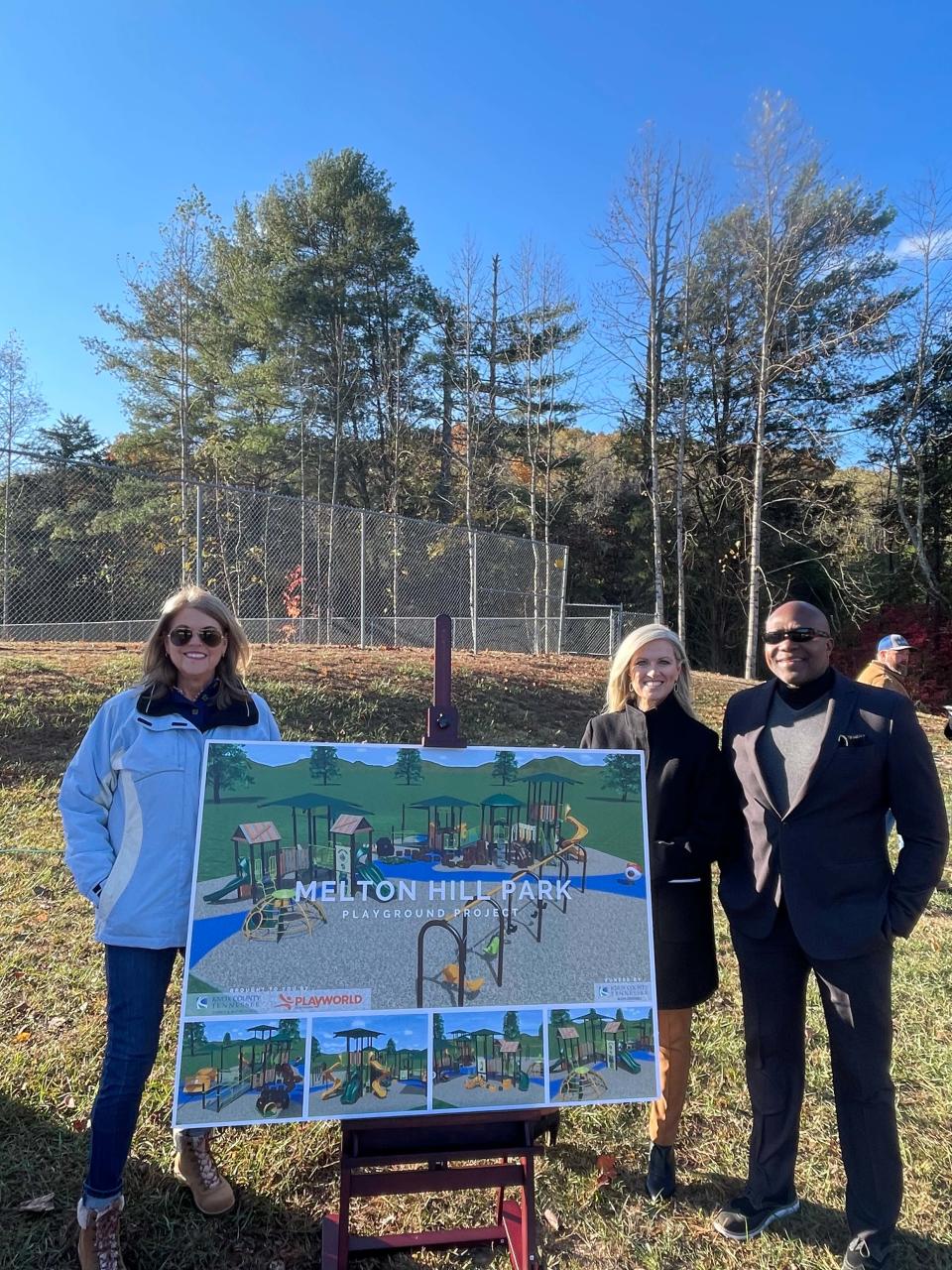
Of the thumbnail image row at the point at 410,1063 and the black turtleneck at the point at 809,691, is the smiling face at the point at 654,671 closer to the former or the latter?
the black turtleneck at the point at 809,691

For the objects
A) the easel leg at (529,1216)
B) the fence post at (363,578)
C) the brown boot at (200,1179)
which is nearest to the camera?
the easel leg at (529,1216)

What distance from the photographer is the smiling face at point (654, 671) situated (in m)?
2.45

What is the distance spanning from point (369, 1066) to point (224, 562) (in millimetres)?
8983

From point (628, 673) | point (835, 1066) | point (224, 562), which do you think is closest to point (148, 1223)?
point (835, 1066)

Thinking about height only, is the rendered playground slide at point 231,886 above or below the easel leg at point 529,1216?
above

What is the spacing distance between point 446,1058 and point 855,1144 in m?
1.32

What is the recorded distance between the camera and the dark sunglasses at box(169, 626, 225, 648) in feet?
7.11

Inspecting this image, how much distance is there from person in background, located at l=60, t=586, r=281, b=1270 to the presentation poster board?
0.84 ft

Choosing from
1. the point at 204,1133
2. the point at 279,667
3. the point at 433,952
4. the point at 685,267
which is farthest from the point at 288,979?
the point at 685,267

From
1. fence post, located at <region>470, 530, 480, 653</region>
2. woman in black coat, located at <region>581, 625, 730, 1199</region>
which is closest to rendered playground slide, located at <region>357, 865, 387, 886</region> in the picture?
woman in black coat, located at <region>581, 625, 730, 1199</region>

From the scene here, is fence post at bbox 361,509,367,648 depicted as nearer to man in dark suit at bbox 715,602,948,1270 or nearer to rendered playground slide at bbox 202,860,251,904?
man in dark suit at bbox 715,602,948,1270

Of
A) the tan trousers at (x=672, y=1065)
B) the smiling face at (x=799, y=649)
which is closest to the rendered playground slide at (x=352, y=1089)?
the tan trousers at (x=672, y=1065)

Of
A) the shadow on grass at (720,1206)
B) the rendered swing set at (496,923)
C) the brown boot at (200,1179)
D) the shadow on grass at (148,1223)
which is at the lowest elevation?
the shadow on grass at (720,1206)

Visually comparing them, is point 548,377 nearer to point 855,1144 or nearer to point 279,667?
point 279,667
